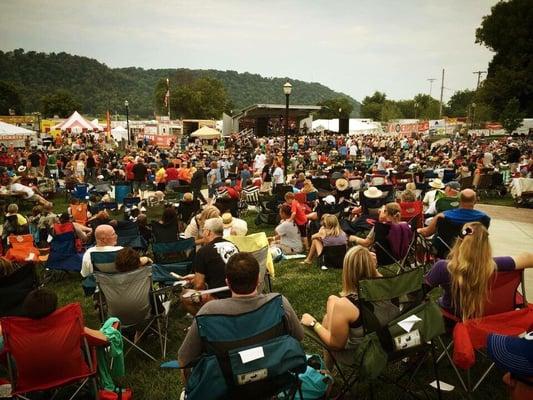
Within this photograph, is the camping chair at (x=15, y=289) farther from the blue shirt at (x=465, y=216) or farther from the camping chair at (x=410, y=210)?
the camping chair at (x=410, y=210)

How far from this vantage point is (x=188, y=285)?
4.91 m

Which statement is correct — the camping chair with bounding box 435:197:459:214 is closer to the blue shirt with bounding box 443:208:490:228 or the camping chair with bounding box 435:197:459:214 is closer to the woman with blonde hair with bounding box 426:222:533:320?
the blue shirt with bounding box 443:208:490:228

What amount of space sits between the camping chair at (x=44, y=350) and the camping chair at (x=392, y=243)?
4190 mm

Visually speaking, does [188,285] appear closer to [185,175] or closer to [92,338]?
[92,338]

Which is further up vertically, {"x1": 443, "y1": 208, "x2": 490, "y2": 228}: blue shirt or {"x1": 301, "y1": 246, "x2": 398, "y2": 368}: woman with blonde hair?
{"x1": 443, "y1": 208, "x2": 490, "y2": 228}: blue shirt

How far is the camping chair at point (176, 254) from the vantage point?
17.4ft

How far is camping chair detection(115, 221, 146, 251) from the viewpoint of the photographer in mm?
6953

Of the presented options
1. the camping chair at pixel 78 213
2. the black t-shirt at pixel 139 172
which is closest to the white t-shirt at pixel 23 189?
the black t-shirt at pixel 139 172

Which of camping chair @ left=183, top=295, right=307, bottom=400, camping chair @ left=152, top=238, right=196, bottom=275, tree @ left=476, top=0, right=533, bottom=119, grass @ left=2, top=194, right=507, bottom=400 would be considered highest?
tree @ left=476, top=0, right=533, bottom=119

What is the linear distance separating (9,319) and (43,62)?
135801 millimetres

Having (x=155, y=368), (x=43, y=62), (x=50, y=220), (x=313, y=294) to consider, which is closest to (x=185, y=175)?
(x=50, y=220)

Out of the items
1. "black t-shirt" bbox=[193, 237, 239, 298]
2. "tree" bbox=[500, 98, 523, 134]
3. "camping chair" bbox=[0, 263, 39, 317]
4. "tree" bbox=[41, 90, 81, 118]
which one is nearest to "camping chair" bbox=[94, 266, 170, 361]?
"black t-shirt" bbox=[193, 237, 239, 298]

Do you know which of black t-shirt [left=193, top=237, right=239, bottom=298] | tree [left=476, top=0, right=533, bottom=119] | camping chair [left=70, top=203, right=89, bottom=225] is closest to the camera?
black t-shirt [left=193, top=237, right=239, bottom=298]

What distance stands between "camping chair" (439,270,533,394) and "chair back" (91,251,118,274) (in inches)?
135
